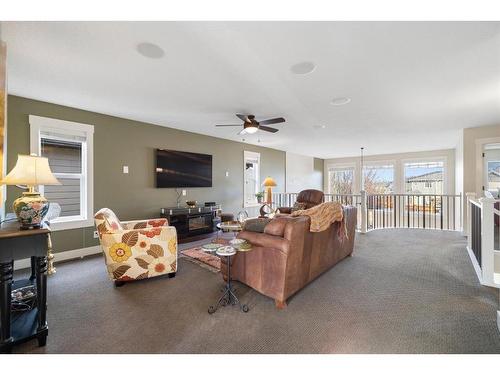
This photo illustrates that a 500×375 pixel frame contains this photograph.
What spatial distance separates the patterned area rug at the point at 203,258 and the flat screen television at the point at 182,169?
1.54 m

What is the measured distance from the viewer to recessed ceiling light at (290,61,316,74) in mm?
2260

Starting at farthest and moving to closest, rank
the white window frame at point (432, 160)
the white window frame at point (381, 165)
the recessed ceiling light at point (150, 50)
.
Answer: the white window frame at point (381, 165)
the white window frame at point (432, 160)
the recessed ceiling light at point (150, 50)

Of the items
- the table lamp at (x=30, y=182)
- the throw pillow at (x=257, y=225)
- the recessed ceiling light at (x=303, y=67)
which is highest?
the recessed ceiling light at (x=303, y=67)

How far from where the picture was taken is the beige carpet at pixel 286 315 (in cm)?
160

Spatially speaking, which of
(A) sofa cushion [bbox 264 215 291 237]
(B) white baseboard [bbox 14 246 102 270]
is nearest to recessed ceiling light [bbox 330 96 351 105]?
(A) sofa cushion [bbox 264 215 291 237]

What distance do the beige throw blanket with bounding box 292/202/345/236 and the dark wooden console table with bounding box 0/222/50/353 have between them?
2192mm

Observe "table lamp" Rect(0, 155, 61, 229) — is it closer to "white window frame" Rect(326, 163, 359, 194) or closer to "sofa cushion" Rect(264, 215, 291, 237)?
"sofa cushion" Rect(264, 215, 291, 237)

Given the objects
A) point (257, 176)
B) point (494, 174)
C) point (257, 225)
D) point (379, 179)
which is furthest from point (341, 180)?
point (257, 225)

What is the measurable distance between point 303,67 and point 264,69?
0.41m

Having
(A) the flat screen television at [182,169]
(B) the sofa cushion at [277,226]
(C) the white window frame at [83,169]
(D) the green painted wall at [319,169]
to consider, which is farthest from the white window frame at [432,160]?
(C) the white window frame at [83,169]

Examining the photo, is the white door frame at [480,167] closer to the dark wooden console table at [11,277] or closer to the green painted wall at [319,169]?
the green painted wall at [319,169]

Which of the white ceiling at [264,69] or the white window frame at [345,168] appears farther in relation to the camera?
the white window frame at [345,168]
